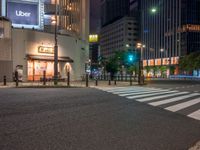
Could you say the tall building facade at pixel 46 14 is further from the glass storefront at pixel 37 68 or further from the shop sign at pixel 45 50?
the glass storefront at pixel 37 68

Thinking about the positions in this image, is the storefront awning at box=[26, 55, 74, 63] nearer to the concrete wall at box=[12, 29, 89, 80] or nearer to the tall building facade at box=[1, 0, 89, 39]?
the concrete wall at box=[12, 29, 89, 80]

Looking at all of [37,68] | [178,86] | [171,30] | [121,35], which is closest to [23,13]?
[37,68]

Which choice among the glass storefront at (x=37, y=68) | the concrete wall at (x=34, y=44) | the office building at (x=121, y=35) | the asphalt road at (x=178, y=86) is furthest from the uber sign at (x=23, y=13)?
the office building at (x=121, y=35)

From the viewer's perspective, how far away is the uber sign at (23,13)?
39.2m

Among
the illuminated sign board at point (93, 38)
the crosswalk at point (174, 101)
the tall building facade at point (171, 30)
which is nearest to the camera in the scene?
the crosswalk at point (174, 101)

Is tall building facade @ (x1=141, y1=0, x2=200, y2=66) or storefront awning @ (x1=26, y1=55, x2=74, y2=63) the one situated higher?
tall building facade @ (x1=141, y1=0, x2=200, y2=66)

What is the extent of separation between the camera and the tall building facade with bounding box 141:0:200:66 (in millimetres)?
118000

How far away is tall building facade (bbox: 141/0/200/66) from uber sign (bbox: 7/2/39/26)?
231 feet

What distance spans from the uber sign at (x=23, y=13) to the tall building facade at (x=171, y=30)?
70494 mm

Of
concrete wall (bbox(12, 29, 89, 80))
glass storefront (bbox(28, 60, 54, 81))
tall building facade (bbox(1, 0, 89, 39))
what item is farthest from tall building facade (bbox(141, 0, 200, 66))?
glass storefront (bbox(28, 60, 54, 81))

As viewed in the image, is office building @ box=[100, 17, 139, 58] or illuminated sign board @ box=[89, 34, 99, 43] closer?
illuminated sign board @ box=[89, 34, 99, 43]

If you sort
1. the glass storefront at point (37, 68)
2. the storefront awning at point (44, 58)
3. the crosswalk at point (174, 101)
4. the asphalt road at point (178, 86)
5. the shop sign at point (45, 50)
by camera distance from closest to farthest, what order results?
1. the crosswalk at point (174, 101)
2. the asphalt road at point (178, 86)
3. the storefront awning at point (44, 58)
4. the glass storefront at point (37, 68)
5. the shop sign at point (45, 50)

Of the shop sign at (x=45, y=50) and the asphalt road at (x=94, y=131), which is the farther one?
the shop sign at (x=45, y=50)

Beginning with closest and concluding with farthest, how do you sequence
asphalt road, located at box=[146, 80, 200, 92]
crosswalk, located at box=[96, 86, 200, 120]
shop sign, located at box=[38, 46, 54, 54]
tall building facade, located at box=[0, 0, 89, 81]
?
crosswalk, located at box=[96, 86, 200, 120] → asphalt road, located at box=[146, 80, 200, 92] → tall building facade, located at box=[0, 0, 89, 81] → shop sign, located at box=[38, 46, 54, 54]
